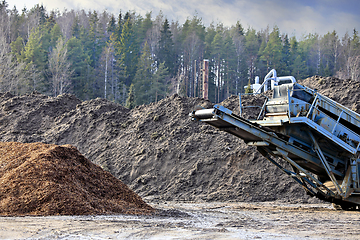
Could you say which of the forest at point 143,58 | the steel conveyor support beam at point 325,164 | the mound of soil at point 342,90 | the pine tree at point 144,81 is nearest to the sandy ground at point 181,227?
the steel conveyor support beam at point 325,164

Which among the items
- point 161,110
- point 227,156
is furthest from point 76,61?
point 227,156

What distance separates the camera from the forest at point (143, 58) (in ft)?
139

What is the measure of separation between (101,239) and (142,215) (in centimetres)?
305

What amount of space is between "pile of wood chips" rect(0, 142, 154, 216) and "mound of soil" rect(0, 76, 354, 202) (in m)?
4.43

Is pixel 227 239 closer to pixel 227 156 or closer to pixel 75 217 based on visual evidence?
pixel 75 217

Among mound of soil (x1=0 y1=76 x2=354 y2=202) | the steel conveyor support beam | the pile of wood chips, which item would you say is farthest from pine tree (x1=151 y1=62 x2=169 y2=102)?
the steel conveyor support beam

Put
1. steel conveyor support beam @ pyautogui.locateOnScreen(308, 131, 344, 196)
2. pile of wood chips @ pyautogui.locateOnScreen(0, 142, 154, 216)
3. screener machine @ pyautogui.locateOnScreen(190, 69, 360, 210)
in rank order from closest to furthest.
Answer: pile of wood chips @ pyautogui.locateOnScreen(0, 142, 154, 216), screener machine @ pyautogui.locateOnScreen(190, 69, 360, 210), steel conveyor support beam @ pyautogui.locateOnScreen(308, 131, 344, 196)

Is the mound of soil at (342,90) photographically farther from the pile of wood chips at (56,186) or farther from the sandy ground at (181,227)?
the pile of wood chips at (56,186)

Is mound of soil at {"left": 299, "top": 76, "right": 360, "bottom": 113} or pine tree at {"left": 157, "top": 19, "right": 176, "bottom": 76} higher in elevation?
pine tree at {"left": 157, "top": 19, "right": 176, "bottom": 76}

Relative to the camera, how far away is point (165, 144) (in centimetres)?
1559

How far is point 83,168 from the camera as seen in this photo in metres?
9.30

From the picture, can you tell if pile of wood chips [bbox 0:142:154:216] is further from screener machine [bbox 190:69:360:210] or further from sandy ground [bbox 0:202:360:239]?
screener machine [bbox 190:69:360:210]

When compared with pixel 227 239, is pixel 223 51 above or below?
above

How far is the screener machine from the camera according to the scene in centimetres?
876
